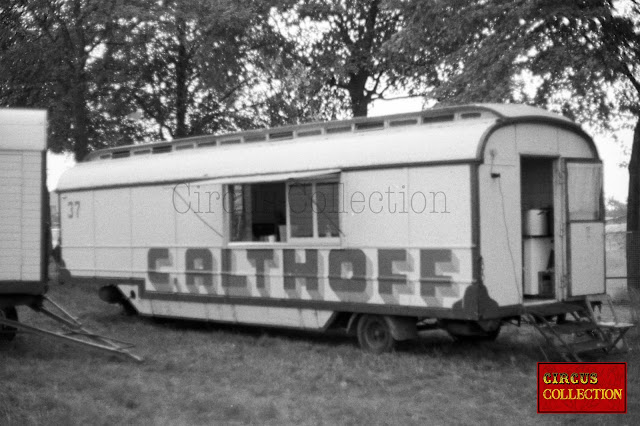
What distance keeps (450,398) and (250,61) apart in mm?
17142

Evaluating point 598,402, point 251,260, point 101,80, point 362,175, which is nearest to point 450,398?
point 598,402

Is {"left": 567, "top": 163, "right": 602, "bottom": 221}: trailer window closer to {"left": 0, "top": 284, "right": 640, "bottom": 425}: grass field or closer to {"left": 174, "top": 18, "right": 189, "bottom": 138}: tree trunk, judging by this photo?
{"left": 0, "top": 284, "right": 640, "bottom": 425}: grass field

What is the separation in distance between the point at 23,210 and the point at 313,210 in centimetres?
367

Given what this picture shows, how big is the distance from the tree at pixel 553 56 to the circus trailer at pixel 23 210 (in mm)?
8515

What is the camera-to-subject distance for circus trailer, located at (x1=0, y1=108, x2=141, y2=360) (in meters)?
11.0

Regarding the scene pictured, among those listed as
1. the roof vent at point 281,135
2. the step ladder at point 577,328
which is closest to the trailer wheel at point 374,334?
the step ladder at point 577,328

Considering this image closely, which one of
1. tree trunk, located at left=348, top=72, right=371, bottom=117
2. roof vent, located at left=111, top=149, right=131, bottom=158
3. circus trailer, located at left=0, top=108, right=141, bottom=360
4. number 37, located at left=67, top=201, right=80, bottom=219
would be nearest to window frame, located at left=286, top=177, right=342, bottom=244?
circus trailer, located at left=0, top=108, right=141, bottom=360

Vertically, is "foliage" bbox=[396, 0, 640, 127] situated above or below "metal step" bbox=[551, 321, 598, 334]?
above

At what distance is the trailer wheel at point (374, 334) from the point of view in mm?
11500

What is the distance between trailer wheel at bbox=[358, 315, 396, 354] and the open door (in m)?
2.31

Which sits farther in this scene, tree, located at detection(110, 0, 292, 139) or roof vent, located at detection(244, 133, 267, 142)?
tree, located at detection(110, 0, 292, 139)

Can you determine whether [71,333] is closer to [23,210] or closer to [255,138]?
[23,210]

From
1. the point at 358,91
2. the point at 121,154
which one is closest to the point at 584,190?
the point at 121,154

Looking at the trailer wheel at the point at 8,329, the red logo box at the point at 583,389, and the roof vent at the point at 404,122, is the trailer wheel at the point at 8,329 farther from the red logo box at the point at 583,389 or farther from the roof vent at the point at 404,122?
the red logo box at the point at 583,389
